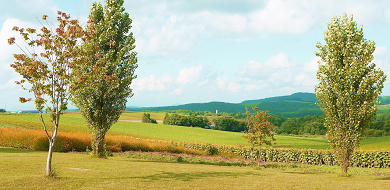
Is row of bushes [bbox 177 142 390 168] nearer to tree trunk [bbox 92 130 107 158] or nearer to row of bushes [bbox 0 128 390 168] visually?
row of bushes [bbox 0 128 390 168]

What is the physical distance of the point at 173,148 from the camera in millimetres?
42656

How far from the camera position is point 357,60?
71.7 ft

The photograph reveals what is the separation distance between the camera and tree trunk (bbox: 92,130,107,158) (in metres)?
27.7

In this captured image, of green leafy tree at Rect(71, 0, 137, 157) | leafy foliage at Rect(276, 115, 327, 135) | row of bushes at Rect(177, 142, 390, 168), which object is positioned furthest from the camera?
leafy foliage at Rect(276, 115, 327, 135)

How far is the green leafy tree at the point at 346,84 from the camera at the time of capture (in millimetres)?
21531

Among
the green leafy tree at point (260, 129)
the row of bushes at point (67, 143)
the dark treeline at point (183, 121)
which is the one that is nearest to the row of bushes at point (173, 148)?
Answer: the row of bushes at point (67, 143)

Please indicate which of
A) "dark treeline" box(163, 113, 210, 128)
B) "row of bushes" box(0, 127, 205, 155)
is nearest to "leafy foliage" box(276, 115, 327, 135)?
"dark treeline" box(163, 113, 210, 128)

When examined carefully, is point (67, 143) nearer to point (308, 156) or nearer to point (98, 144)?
point (98, 144)

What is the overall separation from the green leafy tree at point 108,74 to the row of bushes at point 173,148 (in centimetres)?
743

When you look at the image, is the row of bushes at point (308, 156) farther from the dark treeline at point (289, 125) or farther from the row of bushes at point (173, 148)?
the dark treeline at point (289, 125)

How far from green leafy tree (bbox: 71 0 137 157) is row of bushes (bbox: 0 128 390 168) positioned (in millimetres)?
7434

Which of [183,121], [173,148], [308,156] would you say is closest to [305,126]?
[183,121]

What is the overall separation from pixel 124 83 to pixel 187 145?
22231 millimetres

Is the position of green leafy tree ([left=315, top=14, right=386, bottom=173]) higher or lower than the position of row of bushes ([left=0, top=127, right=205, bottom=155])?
higher
